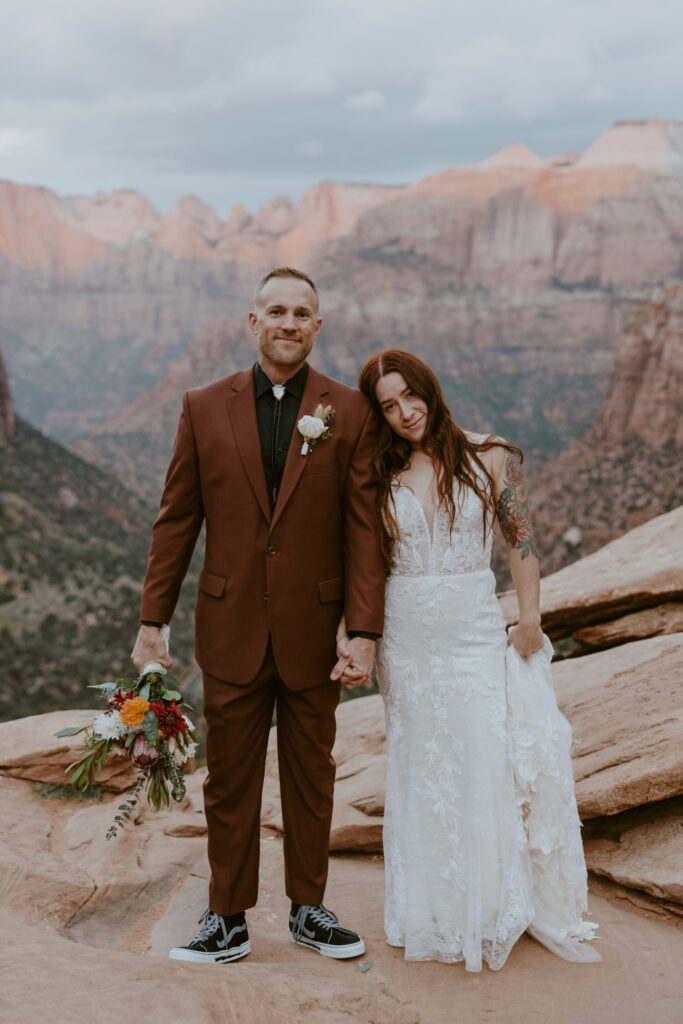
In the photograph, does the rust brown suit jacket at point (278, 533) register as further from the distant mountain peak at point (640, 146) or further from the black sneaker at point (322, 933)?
the distant mountain peak at point (640, 146)

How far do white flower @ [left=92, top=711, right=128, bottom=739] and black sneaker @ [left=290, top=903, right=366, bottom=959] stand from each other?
4.11 ft

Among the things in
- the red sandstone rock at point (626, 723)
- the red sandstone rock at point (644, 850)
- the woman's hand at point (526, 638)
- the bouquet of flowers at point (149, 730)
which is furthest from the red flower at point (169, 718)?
the red sandstone rock at point (644, 850)

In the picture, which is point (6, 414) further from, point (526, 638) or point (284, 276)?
point (526, 638)

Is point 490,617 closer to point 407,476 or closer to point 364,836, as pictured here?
point 407,476

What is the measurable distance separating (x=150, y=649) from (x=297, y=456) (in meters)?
1.13

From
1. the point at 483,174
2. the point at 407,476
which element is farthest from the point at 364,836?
the point at 483,174

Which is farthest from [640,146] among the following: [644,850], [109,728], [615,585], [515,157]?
[109,728]

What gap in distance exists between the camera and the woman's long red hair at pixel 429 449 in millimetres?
3943

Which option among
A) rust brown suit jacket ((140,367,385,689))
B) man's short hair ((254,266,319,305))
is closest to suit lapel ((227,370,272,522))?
rust brown suit jacket ((140,367,385,689))

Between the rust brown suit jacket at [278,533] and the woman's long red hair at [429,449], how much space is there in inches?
3.1

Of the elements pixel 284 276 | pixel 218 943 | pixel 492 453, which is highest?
pixel 284 276

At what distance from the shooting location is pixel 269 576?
12.5 feet

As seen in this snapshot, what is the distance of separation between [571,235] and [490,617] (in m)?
148

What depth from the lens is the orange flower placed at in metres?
3.90
